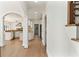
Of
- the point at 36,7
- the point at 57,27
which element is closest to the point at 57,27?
the point at 57,27

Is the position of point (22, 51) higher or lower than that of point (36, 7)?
lower

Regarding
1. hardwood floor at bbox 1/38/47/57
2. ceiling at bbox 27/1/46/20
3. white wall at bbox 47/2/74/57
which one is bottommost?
hardwood floor at bbox 1/38/47/57

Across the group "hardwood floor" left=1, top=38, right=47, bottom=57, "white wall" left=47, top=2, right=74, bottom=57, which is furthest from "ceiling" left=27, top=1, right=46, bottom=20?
"hardwood floor" left=1, top=38, right=47, bottom=57

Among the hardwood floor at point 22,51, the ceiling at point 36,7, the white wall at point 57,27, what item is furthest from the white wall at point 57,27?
the ceiling at point 36,7

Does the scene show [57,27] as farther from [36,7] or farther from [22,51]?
[36,7]

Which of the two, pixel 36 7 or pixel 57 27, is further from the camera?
pixel 36 7

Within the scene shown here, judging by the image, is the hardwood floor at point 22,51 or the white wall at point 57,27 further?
the hardwood floor at point 22,51

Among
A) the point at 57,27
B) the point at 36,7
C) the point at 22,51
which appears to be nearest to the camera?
the point at 57,27

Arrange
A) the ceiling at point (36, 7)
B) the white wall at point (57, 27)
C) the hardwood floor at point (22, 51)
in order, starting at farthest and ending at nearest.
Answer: the ceiling at point (36, 7)
the hardwood floor at point (22, 51)
the white wall at point (57, 27)

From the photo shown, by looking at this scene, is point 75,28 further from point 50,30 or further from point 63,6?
point 50,30

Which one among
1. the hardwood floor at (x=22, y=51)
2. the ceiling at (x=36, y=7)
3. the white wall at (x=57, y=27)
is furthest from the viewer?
the ceiling at (x=36, y=7)

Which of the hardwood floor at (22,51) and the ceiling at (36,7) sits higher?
the ceiling at (36,7)

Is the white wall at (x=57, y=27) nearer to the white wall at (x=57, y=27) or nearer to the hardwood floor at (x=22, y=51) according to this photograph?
the white wall at (x=57, y=27)

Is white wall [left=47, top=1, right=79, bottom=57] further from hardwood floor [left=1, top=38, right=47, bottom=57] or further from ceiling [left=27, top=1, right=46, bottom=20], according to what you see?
ceiling [left=27, top=1, right=46, bottom=20]
